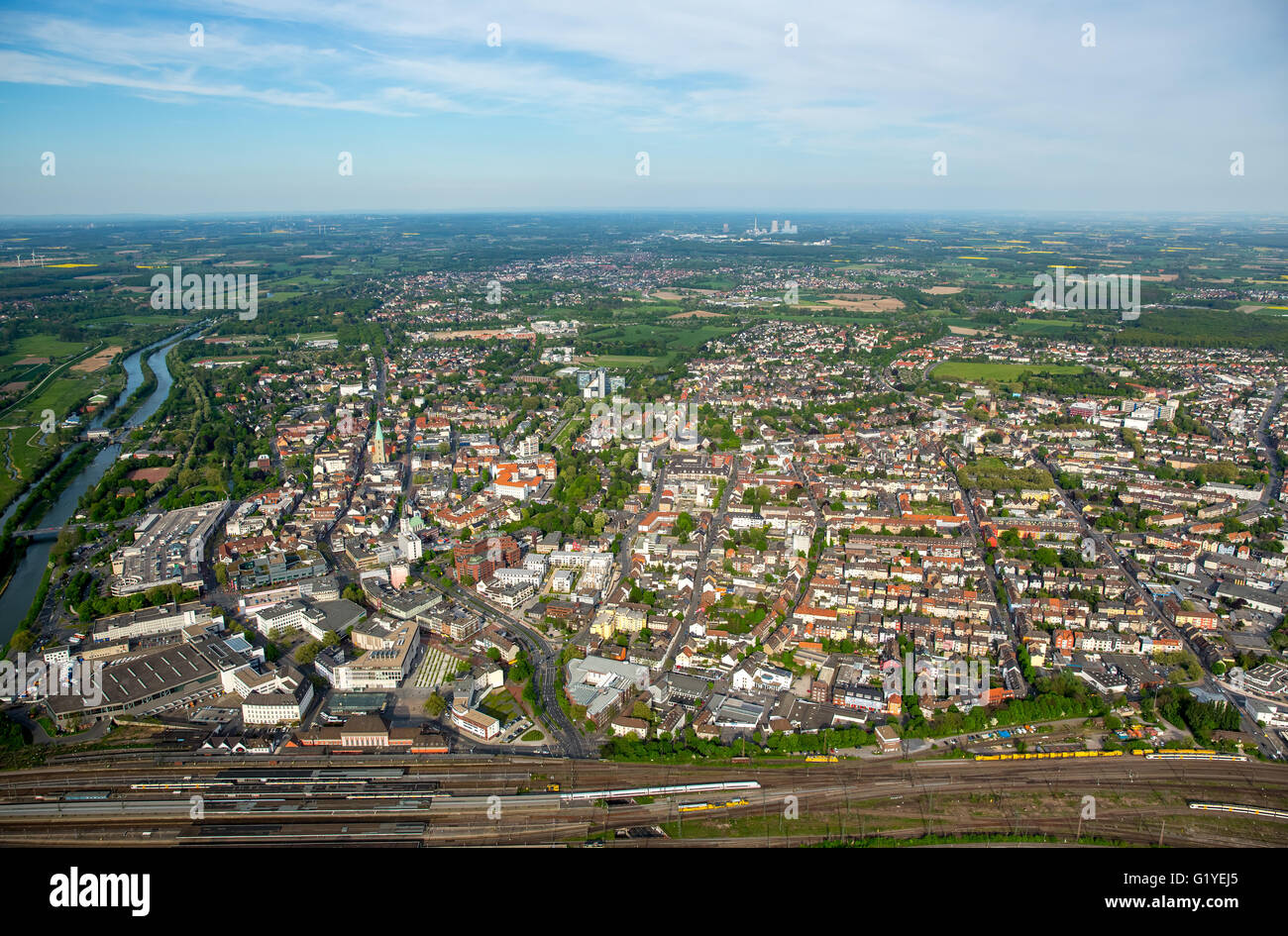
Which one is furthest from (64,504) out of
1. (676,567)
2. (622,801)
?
(622,801)

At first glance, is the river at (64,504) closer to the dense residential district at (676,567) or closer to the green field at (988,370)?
the dense residential district at (676,567)

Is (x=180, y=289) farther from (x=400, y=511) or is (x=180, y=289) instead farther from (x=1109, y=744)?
(x=1109, y=744)

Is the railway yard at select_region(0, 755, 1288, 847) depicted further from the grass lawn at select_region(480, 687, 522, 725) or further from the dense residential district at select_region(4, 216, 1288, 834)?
the grass lawn at select_region(480, 687, 522, 725)

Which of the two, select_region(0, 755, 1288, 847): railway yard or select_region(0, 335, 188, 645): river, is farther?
select_region(0, 335, 188, 645): river

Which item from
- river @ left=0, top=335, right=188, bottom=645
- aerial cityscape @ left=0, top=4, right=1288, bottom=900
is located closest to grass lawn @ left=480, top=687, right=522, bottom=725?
aerial cityscape @ left=0, top=4, right=1288, bottom=900
